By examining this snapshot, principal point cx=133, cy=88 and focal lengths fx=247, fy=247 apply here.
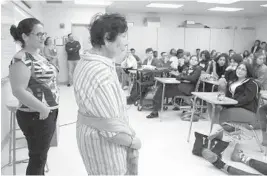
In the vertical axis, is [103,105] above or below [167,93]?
above

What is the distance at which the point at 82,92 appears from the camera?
1.01 meters

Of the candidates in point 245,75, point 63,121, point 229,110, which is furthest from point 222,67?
point 63,121

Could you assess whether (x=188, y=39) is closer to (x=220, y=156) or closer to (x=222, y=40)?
(x=222, y=40)

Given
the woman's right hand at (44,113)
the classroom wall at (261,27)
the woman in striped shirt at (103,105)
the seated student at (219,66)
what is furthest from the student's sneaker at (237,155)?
the classroom wall at (261,27)

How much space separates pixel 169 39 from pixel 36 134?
913cm

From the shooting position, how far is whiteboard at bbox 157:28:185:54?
1006 centimetres

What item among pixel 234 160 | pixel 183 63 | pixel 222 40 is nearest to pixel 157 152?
pixel 234 160

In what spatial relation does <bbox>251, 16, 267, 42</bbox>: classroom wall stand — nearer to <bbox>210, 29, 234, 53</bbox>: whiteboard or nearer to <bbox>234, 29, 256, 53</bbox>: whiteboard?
<bbox>234, 29, 256, 53</bbox>: whiteboard

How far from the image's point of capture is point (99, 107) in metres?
0.99

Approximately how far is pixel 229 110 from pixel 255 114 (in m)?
0.34

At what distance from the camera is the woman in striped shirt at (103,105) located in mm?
989

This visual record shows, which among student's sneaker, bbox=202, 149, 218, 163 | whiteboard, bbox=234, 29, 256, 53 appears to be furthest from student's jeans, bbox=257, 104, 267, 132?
whiteboard, bbox=234, 29, 256, 53

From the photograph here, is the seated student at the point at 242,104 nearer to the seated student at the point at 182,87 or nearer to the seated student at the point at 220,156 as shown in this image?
the seated student at the point at 220,156

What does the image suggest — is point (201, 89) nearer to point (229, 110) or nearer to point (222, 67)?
point (222, 67)
